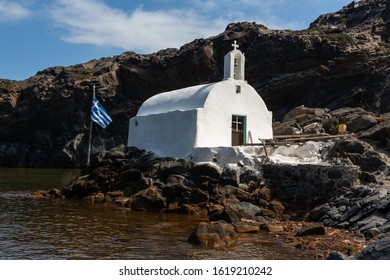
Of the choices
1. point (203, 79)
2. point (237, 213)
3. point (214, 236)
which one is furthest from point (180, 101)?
point (203, 79)

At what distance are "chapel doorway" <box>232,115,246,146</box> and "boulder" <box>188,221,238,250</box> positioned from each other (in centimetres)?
1209

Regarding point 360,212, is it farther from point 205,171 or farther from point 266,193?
point 205,171

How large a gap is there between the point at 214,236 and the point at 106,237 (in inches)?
140

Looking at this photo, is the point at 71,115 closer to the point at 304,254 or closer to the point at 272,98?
the point at 272,98

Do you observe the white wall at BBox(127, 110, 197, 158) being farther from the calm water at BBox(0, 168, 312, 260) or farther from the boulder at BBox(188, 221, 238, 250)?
the boulder at BBox(188, 221, 238, 250)

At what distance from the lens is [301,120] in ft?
111

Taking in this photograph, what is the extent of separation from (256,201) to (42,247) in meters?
10.6

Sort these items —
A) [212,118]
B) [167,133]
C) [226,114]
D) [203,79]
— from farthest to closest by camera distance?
[203,79]
[167,133]
[226,114]
[212,118]

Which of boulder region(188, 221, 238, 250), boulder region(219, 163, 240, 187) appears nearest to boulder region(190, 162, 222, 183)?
boulder region(219, 163, 240, 187)

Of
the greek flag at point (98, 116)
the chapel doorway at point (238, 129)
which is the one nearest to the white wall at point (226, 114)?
the chapel doorway at point (238, 129)

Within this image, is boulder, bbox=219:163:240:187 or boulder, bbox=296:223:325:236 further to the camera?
boulder, bbox=219:163:240:187

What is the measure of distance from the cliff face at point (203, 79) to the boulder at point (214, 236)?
39.8m

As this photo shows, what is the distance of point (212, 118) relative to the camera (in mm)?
23953

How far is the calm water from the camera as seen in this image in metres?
11.1
